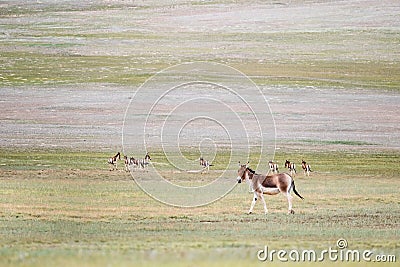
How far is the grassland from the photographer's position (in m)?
7.82

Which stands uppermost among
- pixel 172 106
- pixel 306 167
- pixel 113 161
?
pixel 172 106

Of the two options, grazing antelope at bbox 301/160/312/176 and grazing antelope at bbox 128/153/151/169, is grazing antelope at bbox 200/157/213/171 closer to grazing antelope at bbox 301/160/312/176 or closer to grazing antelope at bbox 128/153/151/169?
grazing antelope at bbox 128/153/151/169

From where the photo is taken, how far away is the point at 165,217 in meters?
13.2

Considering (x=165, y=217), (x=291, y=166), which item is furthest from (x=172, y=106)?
(x=165, y=217)

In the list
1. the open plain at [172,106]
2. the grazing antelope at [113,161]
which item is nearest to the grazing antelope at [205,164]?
the open plain at [172,106]

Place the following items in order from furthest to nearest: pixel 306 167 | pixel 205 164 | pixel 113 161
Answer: pixel 306 167 < pixel 113 161 < pixel 205 164

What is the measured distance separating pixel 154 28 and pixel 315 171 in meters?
5.70

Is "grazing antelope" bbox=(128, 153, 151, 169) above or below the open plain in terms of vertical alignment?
below

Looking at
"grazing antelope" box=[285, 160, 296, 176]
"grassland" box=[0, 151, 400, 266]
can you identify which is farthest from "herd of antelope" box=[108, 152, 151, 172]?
"grazing antelope" box=[285, 160, 296, 176]

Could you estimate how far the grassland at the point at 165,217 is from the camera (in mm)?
7816

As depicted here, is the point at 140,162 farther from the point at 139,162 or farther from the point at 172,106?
the point at 172,106

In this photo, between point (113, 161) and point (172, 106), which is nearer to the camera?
point (113, 161)

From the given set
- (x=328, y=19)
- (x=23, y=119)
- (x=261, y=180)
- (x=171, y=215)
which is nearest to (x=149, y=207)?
(x=171, y=215)

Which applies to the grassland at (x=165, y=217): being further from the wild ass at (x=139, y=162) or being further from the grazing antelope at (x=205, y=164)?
the grazing antelope at (x=205, y=164)
